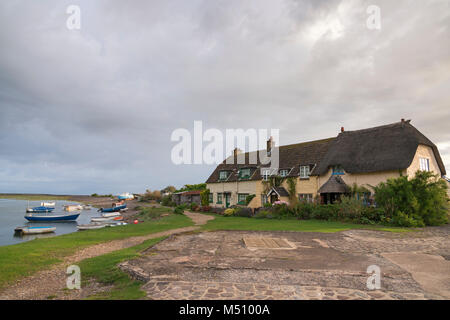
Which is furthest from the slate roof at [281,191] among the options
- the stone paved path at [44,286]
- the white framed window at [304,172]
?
the stone paved path at [44,286]

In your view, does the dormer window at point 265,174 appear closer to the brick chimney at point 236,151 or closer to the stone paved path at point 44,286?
the brick chimney at point 236,151

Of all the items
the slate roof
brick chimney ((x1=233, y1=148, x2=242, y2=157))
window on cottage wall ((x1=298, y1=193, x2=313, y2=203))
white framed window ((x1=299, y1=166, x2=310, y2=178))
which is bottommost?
window on cottage wall ((x1=298, y1=193, x2=313, y2=203))

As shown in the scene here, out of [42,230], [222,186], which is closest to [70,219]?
[42,230]

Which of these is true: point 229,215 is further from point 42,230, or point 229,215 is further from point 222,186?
point 42,230

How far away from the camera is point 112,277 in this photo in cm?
697

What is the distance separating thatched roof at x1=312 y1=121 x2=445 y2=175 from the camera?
21844 mm

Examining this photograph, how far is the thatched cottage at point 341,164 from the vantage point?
22375 millimetres

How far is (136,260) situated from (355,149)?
23655 millimetres

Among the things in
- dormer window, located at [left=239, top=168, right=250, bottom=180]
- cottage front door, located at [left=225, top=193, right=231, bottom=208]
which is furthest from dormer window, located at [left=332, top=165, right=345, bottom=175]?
cottage front door, located at [left=225, top=193, right=231, bottom=208]

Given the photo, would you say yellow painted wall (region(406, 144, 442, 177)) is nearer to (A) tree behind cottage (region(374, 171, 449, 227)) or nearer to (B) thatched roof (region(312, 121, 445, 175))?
(B) thatched roof (region(312, 121, 445, 175))

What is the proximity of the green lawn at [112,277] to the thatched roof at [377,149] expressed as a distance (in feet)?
70.0

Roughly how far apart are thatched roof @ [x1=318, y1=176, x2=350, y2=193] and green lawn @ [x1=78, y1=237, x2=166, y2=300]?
19.5 m
